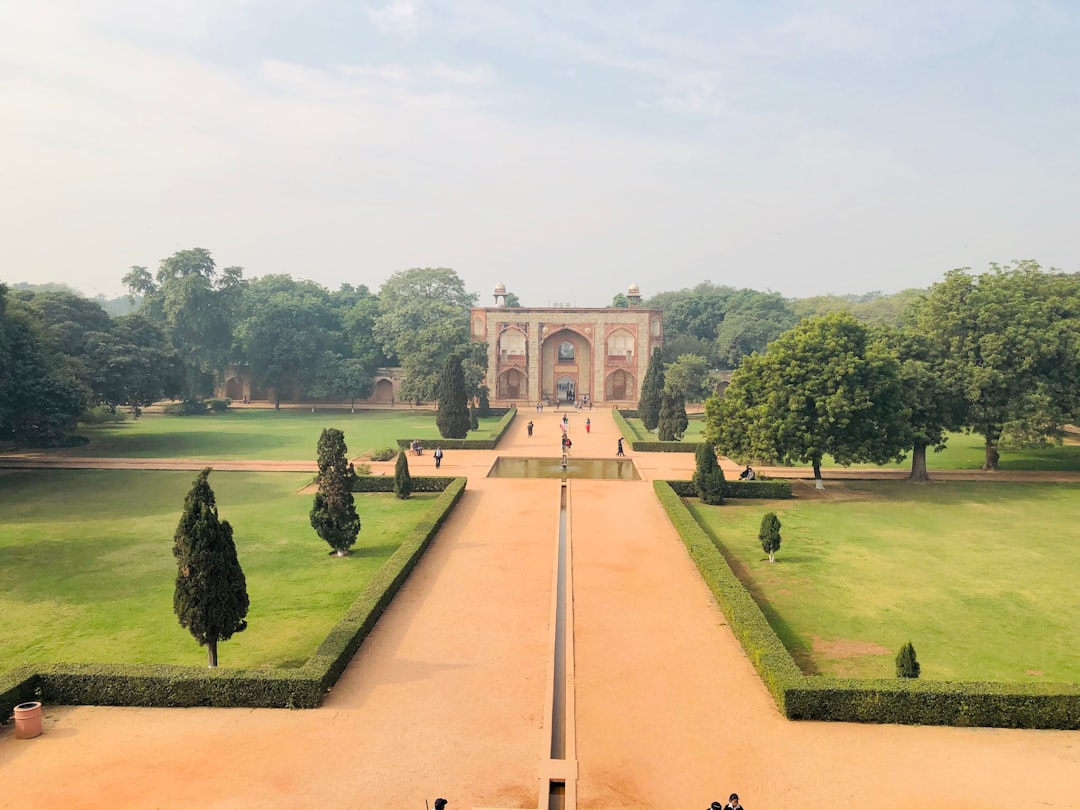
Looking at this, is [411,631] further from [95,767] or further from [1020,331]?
[1020,331]

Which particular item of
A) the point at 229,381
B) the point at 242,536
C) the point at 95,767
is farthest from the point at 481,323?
the point at 95,767

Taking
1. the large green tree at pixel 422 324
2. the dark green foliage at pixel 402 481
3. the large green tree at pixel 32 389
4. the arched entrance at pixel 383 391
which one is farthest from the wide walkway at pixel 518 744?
the arched entrance at pixel 383 391

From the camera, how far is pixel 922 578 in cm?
1622

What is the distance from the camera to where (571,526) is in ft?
66.3

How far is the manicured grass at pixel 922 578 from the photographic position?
1241cm

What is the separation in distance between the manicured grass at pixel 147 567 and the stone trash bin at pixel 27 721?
6.86 ft

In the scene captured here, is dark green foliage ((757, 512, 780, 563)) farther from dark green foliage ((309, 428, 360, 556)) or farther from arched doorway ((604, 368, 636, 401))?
arched doorway ((604, 368, 636, 401))

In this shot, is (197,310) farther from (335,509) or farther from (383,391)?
(335,509)

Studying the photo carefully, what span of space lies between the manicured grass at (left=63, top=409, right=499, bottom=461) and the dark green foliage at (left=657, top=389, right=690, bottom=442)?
31.4 feet

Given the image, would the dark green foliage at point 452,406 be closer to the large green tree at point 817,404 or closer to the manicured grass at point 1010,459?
the large green tree at point 817,404

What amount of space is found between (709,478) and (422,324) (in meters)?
40.9

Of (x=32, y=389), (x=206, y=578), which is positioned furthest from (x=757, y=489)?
(x=32, y=389)

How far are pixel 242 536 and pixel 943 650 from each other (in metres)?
15.4

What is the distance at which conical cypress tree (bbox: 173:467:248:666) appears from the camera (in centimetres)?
1141
